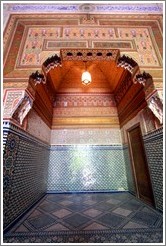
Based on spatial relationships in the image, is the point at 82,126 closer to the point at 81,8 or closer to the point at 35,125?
the point at 35,125

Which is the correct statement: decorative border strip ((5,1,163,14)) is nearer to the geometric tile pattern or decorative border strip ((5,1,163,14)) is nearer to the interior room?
the interior room

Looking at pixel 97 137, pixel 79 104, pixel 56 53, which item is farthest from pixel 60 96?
pixel 56 53

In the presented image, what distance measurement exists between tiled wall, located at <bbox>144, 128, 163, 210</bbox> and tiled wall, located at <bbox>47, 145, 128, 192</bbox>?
1.48 metres

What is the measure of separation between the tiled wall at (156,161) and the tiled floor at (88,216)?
0.28 meters

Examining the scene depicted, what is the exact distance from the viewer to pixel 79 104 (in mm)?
4703

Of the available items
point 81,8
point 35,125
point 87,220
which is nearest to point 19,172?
point 35,125

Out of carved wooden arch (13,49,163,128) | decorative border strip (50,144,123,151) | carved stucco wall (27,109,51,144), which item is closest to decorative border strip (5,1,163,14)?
carved wooden arch (13,49,163,128)

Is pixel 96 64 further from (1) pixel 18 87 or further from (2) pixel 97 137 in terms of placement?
(1) pixel 18 87

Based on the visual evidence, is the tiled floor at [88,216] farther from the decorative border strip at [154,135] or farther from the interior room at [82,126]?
the decorative border strip at [154,135]

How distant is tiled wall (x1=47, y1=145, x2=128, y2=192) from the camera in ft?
12.9

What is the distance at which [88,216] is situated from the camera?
2285 millimetres

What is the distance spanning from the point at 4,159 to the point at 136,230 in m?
1.92

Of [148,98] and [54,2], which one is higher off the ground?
[54,2]

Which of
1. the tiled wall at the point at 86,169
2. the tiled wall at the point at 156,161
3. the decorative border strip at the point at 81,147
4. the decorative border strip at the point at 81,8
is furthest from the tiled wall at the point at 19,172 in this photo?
the decorative border strip at the point at 81,8
